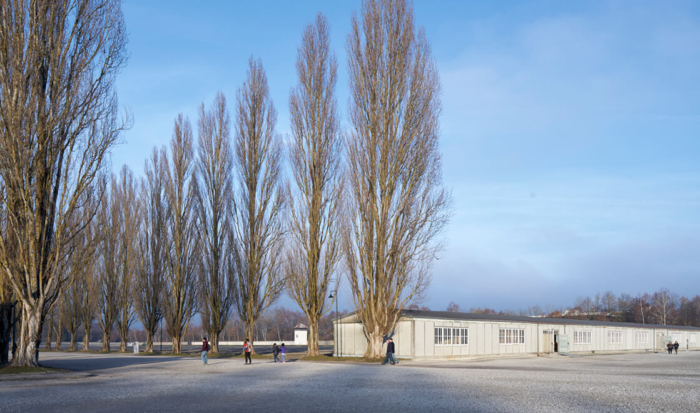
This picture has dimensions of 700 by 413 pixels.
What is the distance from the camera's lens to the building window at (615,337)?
159 feet

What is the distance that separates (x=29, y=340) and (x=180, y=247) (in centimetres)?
1928

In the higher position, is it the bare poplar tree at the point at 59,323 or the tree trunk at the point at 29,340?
the tree trunk at the point at 29,340

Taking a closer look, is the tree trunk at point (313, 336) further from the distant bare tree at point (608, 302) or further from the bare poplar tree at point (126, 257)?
the distant bare tree at point (608, 302)

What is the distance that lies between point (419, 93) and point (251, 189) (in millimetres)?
12125

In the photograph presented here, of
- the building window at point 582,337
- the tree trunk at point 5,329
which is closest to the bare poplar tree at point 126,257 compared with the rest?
the tree trunk at point 5,329

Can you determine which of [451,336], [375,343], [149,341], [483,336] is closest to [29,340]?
[375,343]

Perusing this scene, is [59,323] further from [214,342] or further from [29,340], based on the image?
[29,340]

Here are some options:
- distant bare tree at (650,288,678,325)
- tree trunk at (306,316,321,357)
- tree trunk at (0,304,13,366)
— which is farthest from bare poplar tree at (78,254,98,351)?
distant bare tree at (650,288,678,325)

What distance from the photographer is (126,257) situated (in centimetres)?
4391

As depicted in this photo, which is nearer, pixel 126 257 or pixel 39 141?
pixel 39 141

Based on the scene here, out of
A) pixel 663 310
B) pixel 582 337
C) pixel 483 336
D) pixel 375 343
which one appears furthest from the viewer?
pixel 663 310

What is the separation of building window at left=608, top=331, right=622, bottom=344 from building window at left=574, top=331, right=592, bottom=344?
3274 millimetres

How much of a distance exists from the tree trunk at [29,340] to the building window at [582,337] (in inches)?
1475

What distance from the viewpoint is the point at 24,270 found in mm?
20281
